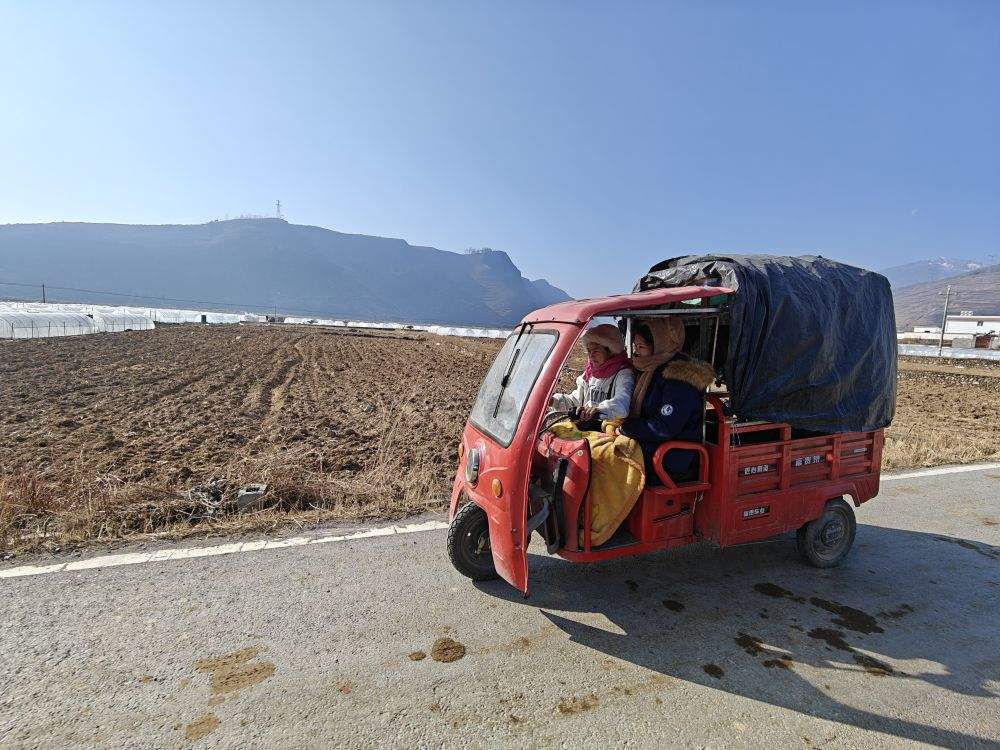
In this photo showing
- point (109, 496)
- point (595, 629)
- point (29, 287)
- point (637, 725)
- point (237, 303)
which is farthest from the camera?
point (237, 303)

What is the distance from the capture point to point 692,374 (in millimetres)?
3426

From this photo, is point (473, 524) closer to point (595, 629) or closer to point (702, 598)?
point (595, 629)

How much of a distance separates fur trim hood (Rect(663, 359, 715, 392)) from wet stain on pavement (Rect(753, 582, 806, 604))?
1.53 meters

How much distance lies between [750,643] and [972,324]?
119338 millimetres

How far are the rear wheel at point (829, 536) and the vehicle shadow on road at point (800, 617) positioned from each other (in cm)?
11

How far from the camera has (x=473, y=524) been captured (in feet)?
11.4

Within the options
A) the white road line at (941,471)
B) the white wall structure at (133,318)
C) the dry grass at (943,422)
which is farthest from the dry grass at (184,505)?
the white wall structure at (133,318)

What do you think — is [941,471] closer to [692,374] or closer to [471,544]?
[692,374]

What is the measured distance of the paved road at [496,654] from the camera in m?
2.27

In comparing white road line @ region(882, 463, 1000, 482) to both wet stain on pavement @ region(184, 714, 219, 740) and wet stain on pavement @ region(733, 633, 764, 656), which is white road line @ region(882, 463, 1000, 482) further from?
wet stain on pavement @ region(184, 714, 219, 740)

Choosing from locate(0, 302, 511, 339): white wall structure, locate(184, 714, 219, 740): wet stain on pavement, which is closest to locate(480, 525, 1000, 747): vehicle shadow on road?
locate(184, 714, 219, 740): wet stain on pavement

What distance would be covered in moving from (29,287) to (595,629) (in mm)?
215803

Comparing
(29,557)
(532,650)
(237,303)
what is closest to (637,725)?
(532,650)

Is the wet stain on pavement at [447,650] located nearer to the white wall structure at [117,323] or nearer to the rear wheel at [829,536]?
the rear wheel at [829,536]
